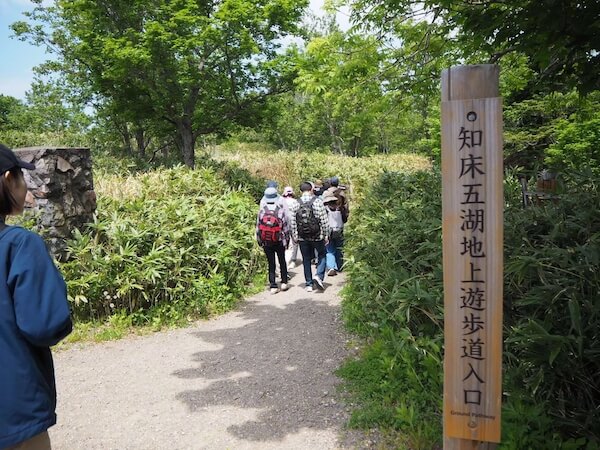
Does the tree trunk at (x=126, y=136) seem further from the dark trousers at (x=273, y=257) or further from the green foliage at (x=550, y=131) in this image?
the green foliage at (x=550, y=131)

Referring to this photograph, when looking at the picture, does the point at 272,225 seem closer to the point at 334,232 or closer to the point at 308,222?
the point at 308,222

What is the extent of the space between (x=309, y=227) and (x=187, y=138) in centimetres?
822

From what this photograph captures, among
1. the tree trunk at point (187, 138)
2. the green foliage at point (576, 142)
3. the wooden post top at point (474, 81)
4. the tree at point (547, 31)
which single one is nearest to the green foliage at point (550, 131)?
the green foliage at point (576, 142)

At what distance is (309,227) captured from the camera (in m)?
6.49

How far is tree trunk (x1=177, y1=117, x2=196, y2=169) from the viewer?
13.2 meters

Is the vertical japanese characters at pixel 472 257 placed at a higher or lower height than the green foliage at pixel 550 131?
lower

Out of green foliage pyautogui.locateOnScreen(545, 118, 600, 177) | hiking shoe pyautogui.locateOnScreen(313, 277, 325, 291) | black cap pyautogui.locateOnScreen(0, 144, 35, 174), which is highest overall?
green foliage pyautogui.locateOnScreen(545, 118, 600, 177)

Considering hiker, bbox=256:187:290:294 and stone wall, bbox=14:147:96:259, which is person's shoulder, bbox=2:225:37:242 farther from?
hiker, bbox=256:187:290:294

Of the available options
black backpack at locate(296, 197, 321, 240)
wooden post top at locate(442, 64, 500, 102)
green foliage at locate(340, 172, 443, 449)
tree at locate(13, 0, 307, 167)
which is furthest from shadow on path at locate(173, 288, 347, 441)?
tree at locate(13, 0, 307, 167)

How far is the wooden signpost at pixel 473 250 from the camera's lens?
171 centimetres

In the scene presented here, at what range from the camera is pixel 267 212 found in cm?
643

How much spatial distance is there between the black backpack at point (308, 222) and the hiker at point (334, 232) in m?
0.44

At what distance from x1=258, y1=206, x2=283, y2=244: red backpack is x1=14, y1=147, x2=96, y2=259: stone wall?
2444 mm

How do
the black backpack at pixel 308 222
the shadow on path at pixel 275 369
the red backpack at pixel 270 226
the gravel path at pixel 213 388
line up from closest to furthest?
the gravel path at pixel 213 388 < the shadow on path at pixel 275 369 < the red backpack at pixel 270 226 < the black backpack at pixel 308 222
